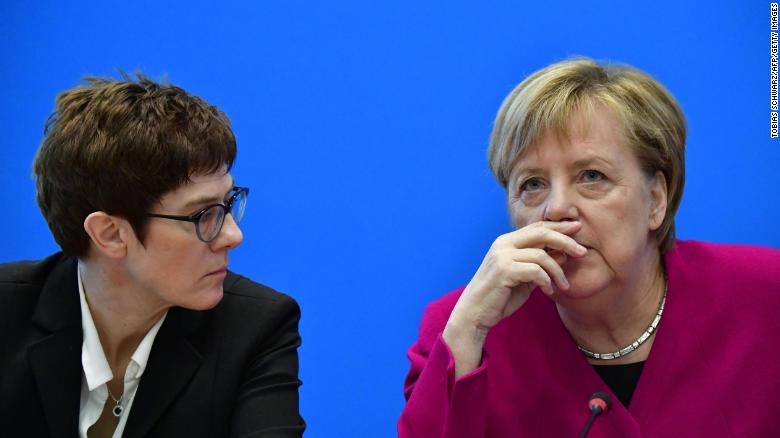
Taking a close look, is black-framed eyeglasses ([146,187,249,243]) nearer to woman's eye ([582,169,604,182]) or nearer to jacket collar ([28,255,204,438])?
jacket collar ([28,255,204,438])

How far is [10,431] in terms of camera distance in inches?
71.3

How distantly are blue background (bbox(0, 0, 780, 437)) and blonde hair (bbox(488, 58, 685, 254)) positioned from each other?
0.40 meters

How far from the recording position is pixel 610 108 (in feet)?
5.93

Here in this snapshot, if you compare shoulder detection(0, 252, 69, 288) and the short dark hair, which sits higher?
the short dark hair

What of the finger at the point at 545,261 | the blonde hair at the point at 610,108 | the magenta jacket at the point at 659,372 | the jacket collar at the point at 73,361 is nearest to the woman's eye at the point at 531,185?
the blonde hair at the point at 610,108

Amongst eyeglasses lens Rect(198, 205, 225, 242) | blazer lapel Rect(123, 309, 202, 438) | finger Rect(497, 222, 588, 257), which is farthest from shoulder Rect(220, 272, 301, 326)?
finger Rect(497, 222, 588, 257)

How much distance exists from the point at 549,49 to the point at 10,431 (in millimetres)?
1587

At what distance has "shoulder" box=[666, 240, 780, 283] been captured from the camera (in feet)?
6.17

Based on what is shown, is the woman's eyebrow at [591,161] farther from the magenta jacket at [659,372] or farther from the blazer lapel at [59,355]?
the blazer lapel at [59,355]

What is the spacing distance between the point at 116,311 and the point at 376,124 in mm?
889

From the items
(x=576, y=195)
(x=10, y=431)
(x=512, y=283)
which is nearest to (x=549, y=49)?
(x=576, y=195)

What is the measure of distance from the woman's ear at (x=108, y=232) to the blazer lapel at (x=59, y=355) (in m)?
0.17

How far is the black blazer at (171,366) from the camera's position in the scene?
1831 mm

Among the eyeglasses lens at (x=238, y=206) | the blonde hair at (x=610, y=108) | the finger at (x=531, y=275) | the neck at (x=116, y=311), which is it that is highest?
the blonde hair at (x=610, y=108)
